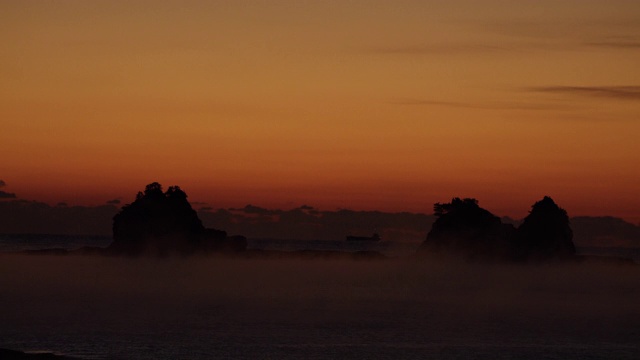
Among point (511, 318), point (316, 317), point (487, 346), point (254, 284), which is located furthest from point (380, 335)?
point (254, 284)

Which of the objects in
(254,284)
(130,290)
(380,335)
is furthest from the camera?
(254,284)

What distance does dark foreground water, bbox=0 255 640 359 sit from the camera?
214 feet

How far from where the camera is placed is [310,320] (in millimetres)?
90562

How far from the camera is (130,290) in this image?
455ft

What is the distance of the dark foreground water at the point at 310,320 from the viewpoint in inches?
2574

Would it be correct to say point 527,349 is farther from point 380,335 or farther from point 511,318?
point 511,318

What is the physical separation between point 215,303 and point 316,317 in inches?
858

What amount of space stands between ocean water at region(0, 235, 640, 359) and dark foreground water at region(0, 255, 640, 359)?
0.12 m

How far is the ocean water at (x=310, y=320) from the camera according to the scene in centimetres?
6538

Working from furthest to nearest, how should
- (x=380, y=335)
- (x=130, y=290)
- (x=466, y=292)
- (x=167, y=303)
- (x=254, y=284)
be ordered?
1. (x=254, y=284)
2. (x=466, y=292)
3. (x=130, y=290)
4. (x=167, y=303)
5. (x=380, y=335)

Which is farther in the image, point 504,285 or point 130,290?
point 504,285

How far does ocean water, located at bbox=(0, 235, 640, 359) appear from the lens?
65.4 m

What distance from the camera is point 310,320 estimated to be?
9056cm

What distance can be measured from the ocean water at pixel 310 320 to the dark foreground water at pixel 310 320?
0.12 m
